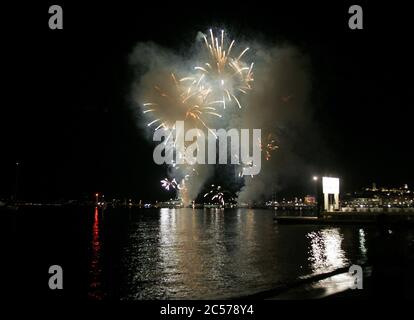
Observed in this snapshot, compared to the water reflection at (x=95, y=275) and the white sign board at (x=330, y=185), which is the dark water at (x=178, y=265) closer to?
the water reflection at (x=95, y=275)

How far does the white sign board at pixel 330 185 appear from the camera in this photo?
5653 cm

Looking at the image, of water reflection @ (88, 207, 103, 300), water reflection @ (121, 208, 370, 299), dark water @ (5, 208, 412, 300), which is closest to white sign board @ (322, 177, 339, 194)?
dark water @ (5, 208, 412, 300)

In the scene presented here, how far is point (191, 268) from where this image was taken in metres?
21.7

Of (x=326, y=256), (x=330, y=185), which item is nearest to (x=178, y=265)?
(x=326, y=256)

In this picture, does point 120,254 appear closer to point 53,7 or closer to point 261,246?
point 261,246

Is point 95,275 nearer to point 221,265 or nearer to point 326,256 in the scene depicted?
point 221,265

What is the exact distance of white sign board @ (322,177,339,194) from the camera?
56.5m

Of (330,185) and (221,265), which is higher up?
(330,185)

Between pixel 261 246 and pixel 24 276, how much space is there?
670 inches

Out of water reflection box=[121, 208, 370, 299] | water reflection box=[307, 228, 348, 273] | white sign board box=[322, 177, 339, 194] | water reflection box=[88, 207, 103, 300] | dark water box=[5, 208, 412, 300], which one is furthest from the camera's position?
white sign board box=[322, 177, 339, 194]

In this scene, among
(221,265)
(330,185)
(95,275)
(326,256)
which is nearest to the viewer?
(95,275)

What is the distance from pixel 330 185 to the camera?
58.5 meters

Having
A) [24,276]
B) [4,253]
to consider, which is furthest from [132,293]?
[4,253]

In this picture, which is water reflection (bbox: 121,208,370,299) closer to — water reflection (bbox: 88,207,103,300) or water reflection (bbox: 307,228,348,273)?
water reflection (bbox: 307,228,348,273)
